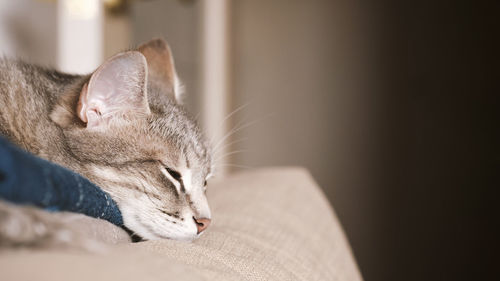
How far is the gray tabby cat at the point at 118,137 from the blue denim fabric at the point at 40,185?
0.20 m

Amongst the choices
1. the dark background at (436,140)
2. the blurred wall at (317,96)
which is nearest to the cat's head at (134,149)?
the dark background at (436,140)

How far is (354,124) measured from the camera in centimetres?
303

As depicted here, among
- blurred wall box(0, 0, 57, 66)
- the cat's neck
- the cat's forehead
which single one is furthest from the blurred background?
the cat's neck

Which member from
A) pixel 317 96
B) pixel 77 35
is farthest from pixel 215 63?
pixel 77 35

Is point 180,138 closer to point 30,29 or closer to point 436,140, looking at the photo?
point 30,29

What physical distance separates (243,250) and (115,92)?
1.21 ft

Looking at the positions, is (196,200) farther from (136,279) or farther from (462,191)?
(462,191)

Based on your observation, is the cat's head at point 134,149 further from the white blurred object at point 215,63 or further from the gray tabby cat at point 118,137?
the white blurred object at point 215,63

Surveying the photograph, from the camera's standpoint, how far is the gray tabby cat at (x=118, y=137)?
802 millimetres

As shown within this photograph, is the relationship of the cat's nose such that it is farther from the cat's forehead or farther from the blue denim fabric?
the blue denim fabric

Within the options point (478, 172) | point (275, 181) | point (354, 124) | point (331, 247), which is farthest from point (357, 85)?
point (331, 247)

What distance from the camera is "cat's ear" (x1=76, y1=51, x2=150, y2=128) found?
0.81 meters

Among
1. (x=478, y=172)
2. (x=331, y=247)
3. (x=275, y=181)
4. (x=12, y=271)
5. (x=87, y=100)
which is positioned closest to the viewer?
(x=12, y=271)

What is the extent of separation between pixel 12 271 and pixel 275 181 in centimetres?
94
